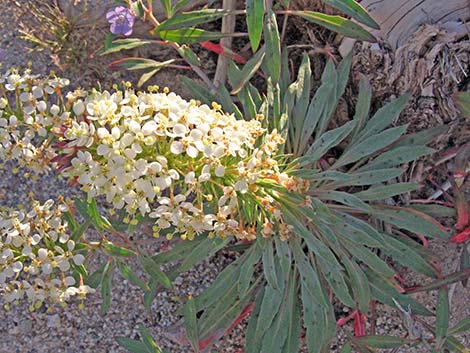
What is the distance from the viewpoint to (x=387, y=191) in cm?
266

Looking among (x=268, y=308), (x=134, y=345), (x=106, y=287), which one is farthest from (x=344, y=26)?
(x=134, y=345)

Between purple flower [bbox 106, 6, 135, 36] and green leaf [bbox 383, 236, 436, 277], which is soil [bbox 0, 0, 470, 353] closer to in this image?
green leaf [bbox 383, 236, 436, 277]

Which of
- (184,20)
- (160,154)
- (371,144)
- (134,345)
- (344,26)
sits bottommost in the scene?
(134,345)

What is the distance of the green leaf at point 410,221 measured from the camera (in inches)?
105

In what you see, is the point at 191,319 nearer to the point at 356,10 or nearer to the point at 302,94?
the point at 302,94

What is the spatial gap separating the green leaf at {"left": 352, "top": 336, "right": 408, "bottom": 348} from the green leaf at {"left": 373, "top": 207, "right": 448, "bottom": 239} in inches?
16.8

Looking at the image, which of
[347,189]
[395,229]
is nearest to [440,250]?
[395,229]

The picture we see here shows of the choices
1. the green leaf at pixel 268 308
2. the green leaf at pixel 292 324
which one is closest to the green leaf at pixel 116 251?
the green leaf at pixel 268 308

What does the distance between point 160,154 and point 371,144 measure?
1.03 m

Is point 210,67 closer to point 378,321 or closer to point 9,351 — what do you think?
point 378,321

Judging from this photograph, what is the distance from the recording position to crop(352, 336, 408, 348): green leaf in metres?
2.63

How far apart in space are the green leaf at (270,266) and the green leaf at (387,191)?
0.42 meters

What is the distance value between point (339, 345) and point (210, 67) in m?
1.51

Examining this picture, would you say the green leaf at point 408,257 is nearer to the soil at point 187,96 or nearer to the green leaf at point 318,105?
the soil at point 187,96
